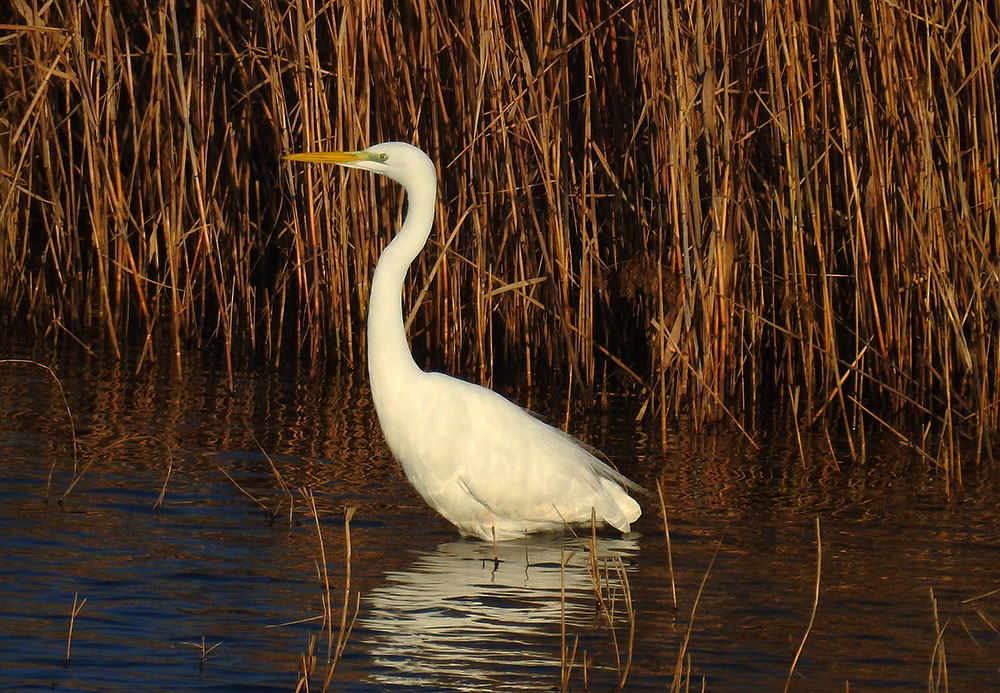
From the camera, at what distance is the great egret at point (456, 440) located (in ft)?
16.7

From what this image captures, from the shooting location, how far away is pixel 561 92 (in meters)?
6.70

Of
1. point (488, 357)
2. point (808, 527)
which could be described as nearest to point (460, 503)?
point (808, 527)

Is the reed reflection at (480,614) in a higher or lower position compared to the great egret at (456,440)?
lower

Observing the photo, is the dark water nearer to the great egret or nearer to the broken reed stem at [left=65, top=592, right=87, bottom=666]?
the broken reed stem at [left=65, top=592, right=87, bottom=666]

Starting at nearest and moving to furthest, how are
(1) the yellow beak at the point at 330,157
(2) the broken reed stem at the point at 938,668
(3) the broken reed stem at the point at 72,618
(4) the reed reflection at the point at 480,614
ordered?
(2) the broken reed stem at the point at 938,668 → (3) the broken reed stem at the point at 72,618 → (4) the reed reflection at the point at 480,614 → (1) the yellow beak at the point at 330,157

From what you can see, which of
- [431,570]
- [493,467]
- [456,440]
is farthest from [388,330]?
[431,570]

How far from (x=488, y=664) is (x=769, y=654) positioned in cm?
77

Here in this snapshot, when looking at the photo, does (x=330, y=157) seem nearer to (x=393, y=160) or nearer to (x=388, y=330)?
(x=393, y=160)

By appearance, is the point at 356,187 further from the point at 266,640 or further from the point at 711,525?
the point at 266,640

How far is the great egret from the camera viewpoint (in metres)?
5.09

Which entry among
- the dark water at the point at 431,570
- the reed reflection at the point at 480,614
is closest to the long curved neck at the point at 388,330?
the dark water at the point at 431,570

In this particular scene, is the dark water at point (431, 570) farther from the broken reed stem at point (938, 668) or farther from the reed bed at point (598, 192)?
the reed bed at point (598, 192)

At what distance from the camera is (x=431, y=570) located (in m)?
4.71

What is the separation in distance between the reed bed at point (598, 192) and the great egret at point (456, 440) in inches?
50.7
